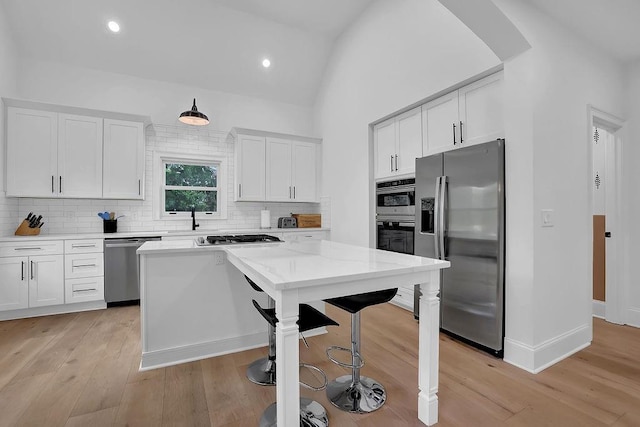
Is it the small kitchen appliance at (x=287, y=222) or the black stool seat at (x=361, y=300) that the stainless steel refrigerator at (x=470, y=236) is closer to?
the black stool seat at (x=361, y=300)

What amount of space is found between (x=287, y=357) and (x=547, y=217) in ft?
7.25

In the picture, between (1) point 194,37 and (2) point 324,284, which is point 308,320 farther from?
(1) point 194,37

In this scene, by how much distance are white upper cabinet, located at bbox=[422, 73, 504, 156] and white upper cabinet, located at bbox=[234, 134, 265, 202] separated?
260 centimetres

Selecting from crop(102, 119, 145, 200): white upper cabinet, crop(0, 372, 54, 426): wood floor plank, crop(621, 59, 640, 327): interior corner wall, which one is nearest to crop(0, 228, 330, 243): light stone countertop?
crop(102, 119, 145, 200): white upper cabinet

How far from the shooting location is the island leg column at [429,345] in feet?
5.36

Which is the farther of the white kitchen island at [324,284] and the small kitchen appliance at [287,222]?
the small kitchen appliance at [287,222]

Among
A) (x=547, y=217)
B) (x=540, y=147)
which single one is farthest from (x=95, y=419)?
(x=540, y=147)

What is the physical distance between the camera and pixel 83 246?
12.0ft

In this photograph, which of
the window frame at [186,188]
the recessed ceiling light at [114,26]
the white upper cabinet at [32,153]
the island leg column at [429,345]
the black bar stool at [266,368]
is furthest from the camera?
the window frame at [186,188]

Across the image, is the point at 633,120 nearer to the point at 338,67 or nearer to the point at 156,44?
the point at 338,67

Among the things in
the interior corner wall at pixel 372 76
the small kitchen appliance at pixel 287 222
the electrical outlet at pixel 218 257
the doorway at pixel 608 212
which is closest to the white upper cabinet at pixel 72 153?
the small kitchen appliance at pixel 287 222

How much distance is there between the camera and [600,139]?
11.0 feet

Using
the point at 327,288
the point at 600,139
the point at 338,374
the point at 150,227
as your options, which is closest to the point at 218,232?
the point at 150,227

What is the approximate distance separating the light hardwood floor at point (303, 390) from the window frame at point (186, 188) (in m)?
2.11
